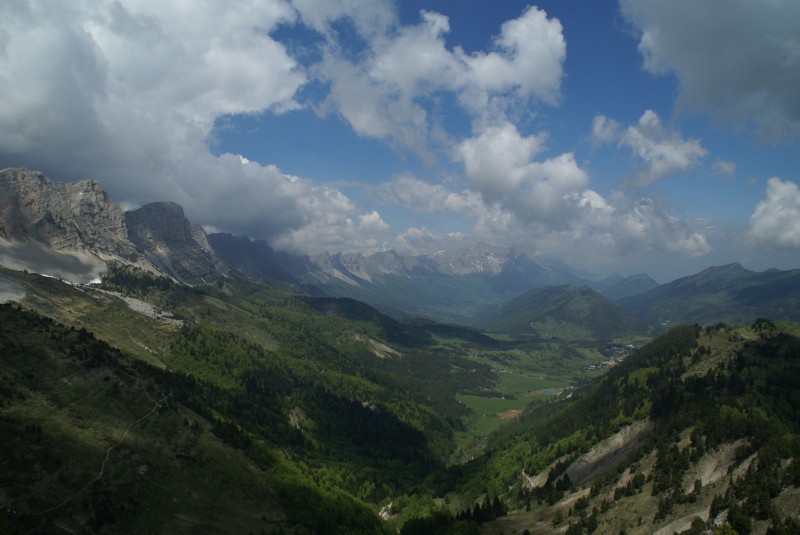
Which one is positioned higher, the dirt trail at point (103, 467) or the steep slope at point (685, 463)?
the dirt trail at point (103, 467)

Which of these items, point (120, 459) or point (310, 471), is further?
point (310, 471)

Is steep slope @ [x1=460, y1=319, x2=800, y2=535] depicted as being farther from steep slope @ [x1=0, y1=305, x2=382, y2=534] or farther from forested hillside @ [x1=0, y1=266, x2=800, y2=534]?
steep slope @ [x1=0, y1=305, x2=382, y2=534]

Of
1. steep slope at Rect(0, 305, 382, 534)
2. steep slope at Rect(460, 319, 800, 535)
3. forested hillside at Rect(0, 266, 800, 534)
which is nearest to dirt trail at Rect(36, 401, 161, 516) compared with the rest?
steep slope at Rect(0, 305, 382, 534)

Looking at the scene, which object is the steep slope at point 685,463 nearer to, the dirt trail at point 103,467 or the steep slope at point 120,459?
the steep slope at point 120,459

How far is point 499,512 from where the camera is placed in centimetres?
14712

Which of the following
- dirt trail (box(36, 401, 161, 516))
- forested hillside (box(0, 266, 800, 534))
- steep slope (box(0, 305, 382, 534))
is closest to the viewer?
forested hillside (box(0, 266, 800, 534))

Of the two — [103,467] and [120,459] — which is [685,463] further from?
[103,467]

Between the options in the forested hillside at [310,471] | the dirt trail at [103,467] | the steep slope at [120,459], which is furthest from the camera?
the steep slope at [120,459]

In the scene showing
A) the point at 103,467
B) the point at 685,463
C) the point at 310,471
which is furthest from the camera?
the point at 310,471

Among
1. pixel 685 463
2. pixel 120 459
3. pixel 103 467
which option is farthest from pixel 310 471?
pixel 685 463

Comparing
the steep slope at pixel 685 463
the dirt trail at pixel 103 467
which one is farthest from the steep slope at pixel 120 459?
the steep slope at pixel 685 463

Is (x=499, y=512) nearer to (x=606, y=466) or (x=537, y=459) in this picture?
(x=606, y=466)

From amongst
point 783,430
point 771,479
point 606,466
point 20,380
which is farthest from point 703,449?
point 20,380

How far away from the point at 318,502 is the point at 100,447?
64441 millimetres
